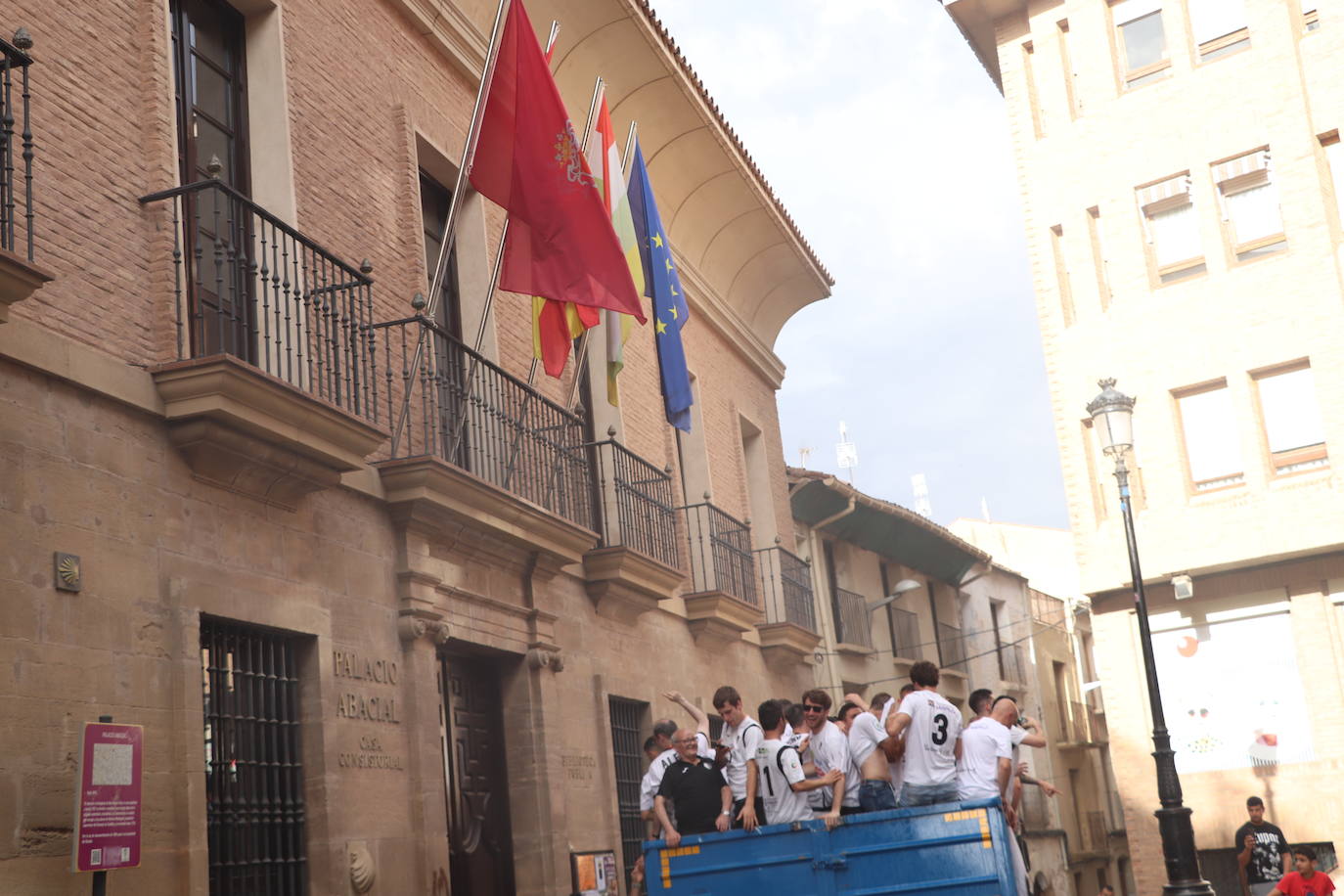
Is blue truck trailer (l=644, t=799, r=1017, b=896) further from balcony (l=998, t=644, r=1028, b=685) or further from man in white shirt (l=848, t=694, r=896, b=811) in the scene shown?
balcony (l=998, t=644, r=1028, b=685)

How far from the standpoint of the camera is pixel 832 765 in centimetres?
936

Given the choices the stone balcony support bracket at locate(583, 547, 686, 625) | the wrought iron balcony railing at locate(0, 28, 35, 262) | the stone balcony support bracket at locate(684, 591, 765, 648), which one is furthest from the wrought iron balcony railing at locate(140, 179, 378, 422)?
the stone balcony support bracket at locate(684, 591, 765, 648)

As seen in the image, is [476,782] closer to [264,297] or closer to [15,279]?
[264,297]

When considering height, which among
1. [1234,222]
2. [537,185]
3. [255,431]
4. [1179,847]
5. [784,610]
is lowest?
[1179,847]

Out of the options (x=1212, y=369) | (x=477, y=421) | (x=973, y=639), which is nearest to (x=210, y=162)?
(x=477, y=421)

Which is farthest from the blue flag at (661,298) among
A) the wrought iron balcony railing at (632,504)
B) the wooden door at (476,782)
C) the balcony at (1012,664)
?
the balcony at (1012,664)

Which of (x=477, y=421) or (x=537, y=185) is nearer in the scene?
(x=537, y=185)

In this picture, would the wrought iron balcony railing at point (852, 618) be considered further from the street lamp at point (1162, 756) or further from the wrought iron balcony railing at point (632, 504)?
the street lamp at point (1162, 756)

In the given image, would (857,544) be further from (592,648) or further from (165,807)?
(165,807)

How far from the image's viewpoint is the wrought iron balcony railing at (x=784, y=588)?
19.0m

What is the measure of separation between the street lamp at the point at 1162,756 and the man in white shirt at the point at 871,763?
4.10 metres

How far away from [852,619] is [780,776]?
729 inches

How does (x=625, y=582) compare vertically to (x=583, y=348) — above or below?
below

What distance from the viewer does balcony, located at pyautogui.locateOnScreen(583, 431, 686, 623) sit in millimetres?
13391
